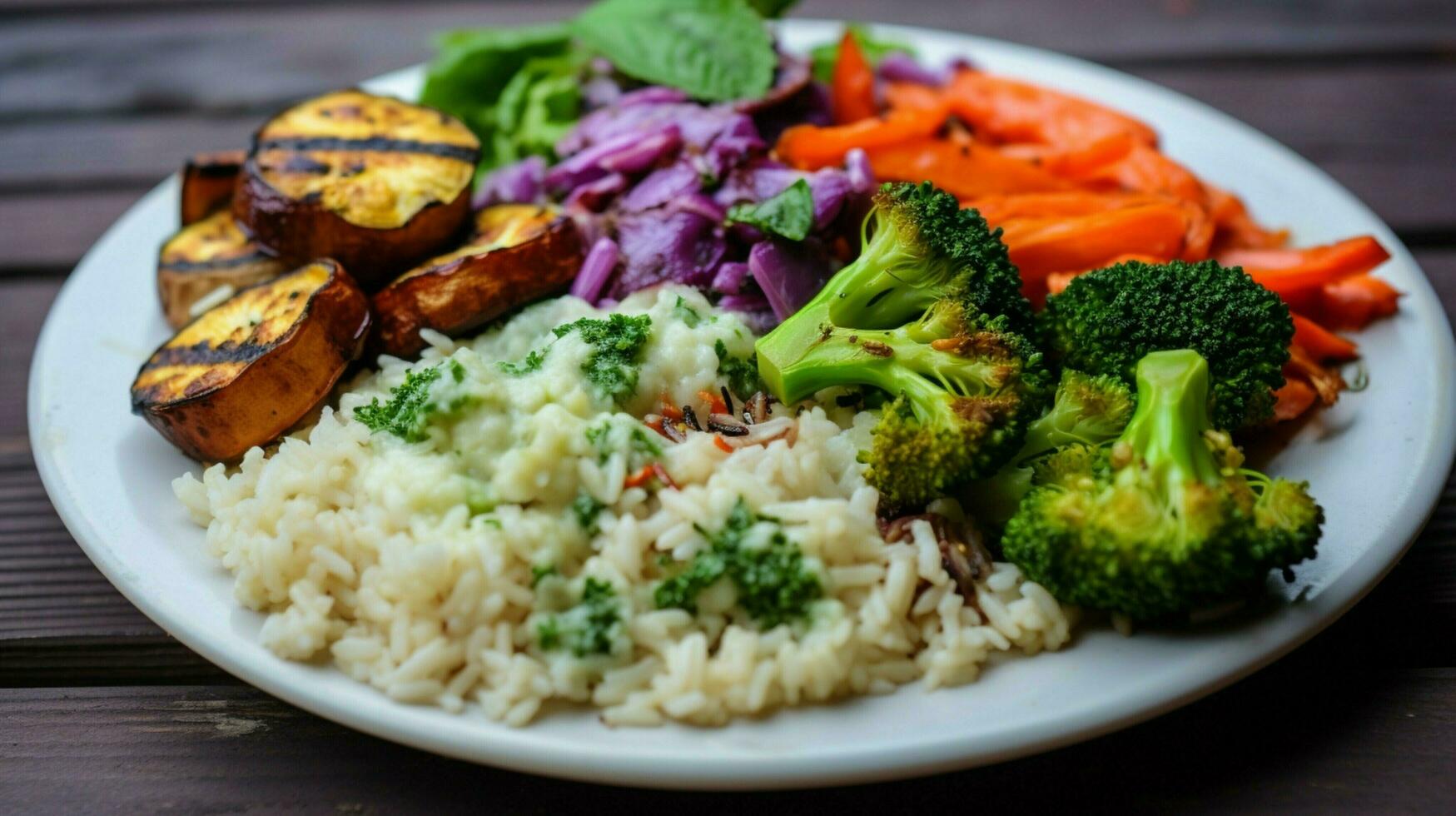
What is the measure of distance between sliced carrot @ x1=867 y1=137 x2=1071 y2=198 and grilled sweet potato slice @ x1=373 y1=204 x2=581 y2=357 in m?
1.15

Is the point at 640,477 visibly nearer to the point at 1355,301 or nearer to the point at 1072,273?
the point at 1072,273

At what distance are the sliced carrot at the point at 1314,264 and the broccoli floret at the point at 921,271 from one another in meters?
1.01

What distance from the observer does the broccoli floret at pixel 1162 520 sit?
2.45 m

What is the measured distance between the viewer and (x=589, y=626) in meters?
2.54

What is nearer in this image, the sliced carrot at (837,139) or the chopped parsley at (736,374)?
the chopped parsley at (736,374)

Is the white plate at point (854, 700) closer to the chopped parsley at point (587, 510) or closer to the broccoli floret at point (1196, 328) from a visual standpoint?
the broccoli floret at point (1196, 328)

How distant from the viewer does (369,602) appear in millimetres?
2619

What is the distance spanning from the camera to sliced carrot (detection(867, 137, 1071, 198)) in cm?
398

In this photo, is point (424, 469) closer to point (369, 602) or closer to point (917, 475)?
point (369, 602)

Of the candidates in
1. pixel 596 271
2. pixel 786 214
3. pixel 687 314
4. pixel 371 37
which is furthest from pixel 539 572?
pixel 371 37

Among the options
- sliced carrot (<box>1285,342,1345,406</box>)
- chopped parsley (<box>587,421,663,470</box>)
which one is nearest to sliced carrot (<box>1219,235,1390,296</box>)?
sliced carrot (<box>1285,342,1345,406</box>)

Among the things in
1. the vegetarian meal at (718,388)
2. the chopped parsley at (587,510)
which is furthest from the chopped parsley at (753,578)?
Answer: the chopped parsley at (587,510)

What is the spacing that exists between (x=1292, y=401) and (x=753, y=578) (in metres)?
1.70

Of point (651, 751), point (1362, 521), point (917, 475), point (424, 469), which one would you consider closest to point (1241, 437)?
point (1362, 521)
